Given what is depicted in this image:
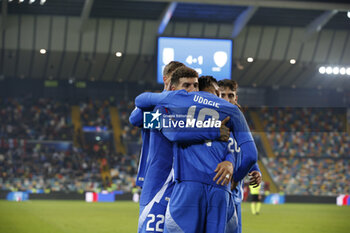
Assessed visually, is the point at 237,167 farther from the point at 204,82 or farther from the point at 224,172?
the point at 204,82

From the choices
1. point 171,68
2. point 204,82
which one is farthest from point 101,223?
point 204,82

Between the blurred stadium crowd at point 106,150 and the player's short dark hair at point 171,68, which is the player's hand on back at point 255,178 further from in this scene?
the blurred stadium crowd at point 106,150

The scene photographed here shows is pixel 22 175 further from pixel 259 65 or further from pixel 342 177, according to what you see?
pixel 342 177

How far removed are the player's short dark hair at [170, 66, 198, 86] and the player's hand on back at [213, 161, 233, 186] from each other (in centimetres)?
72

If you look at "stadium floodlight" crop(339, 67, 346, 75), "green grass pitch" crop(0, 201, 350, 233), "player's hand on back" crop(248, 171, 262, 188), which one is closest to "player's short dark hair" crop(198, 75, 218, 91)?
"player's hand on back" crop(248, 171, 262, 188)

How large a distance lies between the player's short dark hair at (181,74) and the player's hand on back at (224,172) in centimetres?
72

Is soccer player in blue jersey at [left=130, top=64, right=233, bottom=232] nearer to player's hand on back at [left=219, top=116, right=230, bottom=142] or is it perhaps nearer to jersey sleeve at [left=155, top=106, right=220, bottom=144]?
jersey sleeve at [left=155, top=106, right=220, bottom=144]

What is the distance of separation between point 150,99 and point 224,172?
83 cm

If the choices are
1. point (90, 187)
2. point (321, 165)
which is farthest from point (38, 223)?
point (321, 165)

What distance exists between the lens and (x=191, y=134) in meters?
4.32

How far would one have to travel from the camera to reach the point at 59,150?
33.7 meters

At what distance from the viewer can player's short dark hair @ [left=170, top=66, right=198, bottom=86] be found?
4.48m

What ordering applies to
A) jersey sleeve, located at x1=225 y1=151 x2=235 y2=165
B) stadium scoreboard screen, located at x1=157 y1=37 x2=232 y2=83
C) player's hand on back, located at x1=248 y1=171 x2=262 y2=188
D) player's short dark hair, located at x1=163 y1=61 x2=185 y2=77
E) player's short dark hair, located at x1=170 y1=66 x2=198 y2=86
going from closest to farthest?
jersey sleeve, located at x1=225 y1=151 x2=235 y2=165 < player's short dark hair, located at x1=170 y1=66 x2=198 y2=86 < player's short dark hair, located at x1=163 y1=61 x2=185 y2=77 < player's hand on back, located at x1=248 y1=171 x2=262 y2=188 < stadium scoreboard screen, located at x1=157 y1=37 x2=232 y2=83

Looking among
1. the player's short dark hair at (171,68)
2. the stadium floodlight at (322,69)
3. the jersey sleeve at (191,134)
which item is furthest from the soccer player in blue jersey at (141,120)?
the stadium floodlight at (322,69)
